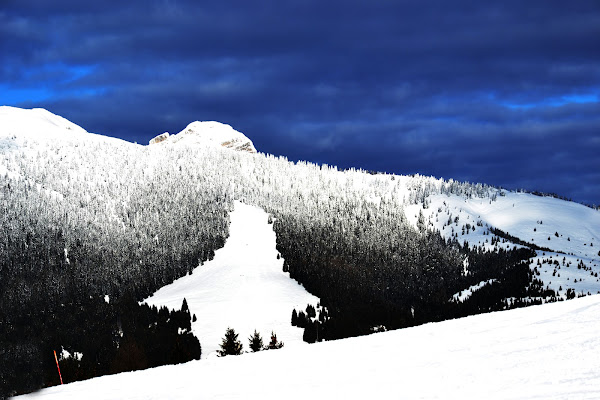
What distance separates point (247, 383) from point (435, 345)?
6.90 meters

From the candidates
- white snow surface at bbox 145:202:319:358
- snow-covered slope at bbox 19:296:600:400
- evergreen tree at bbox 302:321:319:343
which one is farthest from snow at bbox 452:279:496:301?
snow-covered slope at bbox 19:296:600:400

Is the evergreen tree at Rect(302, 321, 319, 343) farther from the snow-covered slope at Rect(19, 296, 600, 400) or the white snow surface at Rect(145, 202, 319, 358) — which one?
the snow-covered slope at Rect(19, 296, 600, 400)

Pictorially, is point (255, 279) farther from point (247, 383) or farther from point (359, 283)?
point (247, 383)

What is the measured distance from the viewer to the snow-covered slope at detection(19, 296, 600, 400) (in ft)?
52.5

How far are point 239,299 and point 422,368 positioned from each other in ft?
481

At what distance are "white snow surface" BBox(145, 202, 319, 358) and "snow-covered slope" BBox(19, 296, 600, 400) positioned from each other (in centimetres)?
10188

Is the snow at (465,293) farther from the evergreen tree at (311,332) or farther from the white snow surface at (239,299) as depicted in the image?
the evergreen tree at (311,332)

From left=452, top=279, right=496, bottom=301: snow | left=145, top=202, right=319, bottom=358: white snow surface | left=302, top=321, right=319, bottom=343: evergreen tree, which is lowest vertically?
left=302, top=321, right=319, bottom=343: evergreen tree

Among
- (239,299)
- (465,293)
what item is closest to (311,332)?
(239,299)

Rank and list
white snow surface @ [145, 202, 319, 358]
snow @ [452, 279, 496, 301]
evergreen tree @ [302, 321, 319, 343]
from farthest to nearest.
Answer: snow @ [452, 279, 496, 301], white snow surface @ [145, 202, 319, 358], evergreen tree @ [302, 321, 319, 343]

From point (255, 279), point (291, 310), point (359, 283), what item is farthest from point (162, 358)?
point (359, 283)

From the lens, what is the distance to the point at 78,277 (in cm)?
19738

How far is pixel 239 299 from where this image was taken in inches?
6403

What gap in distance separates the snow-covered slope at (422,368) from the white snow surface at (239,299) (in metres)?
102
